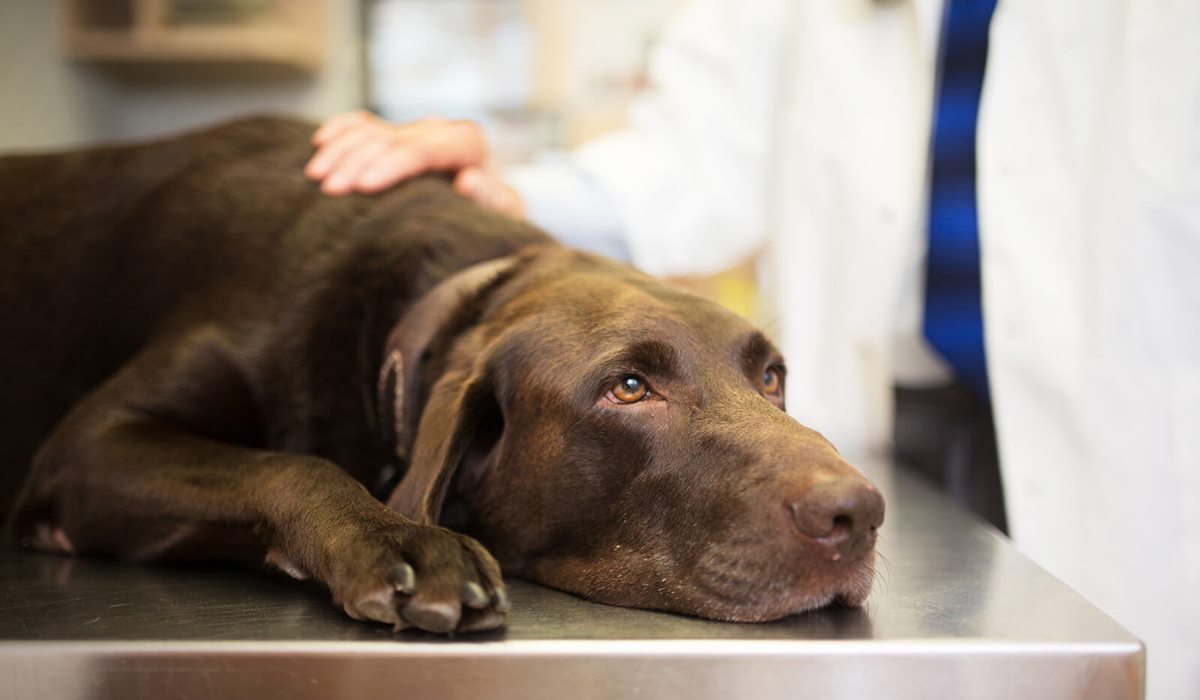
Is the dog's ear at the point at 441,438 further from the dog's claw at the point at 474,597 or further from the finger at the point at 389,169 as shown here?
the finger at the point at 389,169

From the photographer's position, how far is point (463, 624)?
2.40 ft

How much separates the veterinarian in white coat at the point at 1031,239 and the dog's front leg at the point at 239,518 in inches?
37.6

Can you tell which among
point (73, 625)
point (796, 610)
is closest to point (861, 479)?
point (796, 610)

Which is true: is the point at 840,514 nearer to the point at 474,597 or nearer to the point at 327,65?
the point at 474,597

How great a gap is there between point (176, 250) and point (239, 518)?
0.55 meters

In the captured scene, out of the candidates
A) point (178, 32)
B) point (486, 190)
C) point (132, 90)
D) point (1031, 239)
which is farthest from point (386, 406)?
point (132, 90)

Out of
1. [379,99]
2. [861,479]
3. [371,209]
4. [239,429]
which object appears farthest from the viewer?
[379,99]

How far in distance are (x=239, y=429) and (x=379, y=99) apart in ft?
10.4

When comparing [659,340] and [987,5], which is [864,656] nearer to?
[659,340]

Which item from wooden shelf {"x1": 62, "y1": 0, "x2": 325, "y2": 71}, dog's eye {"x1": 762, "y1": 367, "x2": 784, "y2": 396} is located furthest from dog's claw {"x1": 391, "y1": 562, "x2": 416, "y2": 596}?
wooden shelf {"x1": 62, "y1": 0, "x2": 325, "y2": 71}

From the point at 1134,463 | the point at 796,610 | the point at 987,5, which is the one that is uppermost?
the point at 987,5

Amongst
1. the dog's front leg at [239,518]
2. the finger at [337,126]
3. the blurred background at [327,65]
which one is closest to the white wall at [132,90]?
the blurred background at [327,65]

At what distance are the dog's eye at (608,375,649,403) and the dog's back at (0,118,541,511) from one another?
398 millimetres

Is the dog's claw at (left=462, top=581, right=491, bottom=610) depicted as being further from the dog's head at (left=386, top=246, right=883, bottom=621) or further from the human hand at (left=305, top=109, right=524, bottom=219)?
the human hand at (left=305, top=109, right=524, bottom=219)
